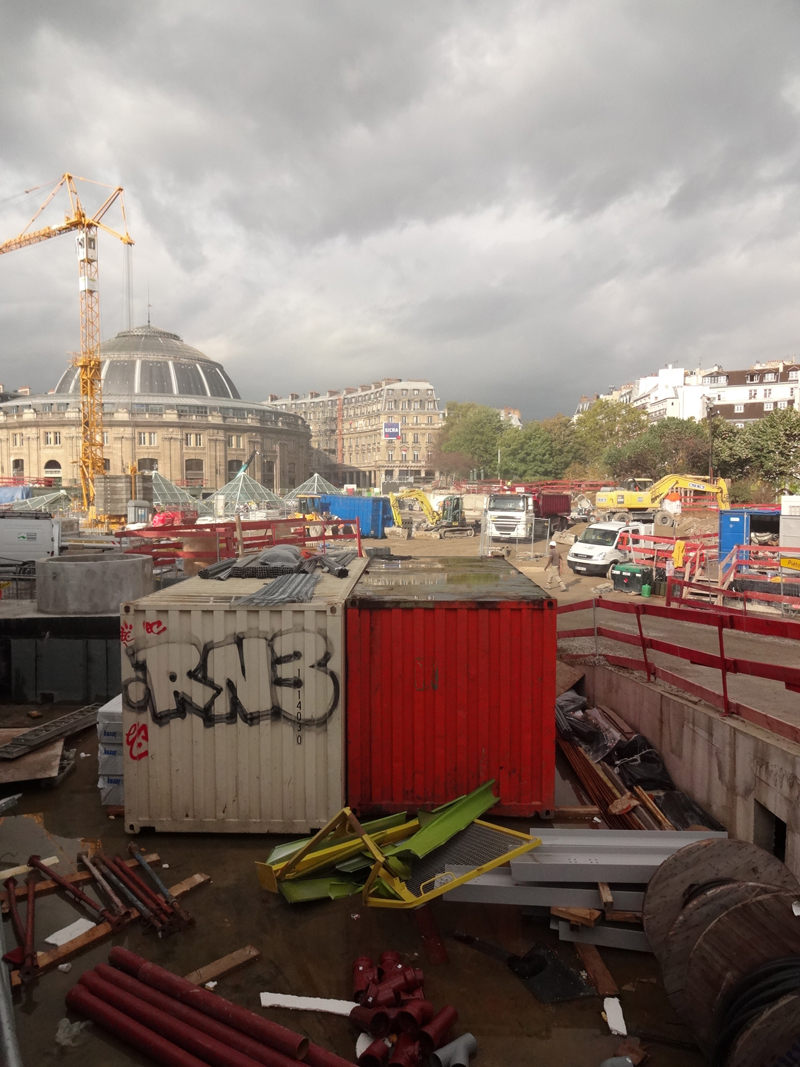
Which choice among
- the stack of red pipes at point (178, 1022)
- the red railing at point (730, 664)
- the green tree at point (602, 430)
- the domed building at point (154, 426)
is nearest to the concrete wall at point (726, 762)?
the red railing at point (730, 664)

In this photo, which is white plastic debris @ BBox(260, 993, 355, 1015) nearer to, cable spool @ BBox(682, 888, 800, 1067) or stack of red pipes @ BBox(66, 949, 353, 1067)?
stack of red pipes @ BBox(66, 949, 353, 1067)

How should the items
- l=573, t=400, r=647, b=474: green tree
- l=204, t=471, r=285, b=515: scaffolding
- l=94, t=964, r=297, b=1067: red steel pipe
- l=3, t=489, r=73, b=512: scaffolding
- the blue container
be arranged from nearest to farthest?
l=94, t=964, r=297, b=1067: red steel pipe < the blue container < l=3, t=489, r=73, b=512: scaffolding < l=204, t=471, r=285, b=515: scaffolding < l=573, t=400, r=647, b=474: green tree

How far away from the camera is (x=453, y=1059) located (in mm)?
4004

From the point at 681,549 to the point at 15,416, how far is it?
90.5m

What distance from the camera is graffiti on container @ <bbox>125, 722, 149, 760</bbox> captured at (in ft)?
21.6

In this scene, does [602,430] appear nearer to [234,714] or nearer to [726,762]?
[726,762]

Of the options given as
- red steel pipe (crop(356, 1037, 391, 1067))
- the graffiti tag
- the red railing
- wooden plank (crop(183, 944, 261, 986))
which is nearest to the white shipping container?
the graffiti tag

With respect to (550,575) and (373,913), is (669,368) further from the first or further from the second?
(373,913)

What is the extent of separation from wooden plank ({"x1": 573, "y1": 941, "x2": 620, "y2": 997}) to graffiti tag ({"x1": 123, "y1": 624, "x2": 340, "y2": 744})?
2.92 m

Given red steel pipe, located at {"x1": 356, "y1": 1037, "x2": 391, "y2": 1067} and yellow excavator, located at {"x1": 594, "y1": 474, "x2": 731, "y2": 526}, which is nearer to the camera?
red steel pipe, located at {"x1": 356, "y1": 1037, "x2": 391, "y2": 1067}

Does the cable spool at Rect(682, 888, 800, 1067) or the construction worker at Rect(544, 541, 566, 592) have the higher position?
the construction worker at Rect(544, 541, 566, 592)

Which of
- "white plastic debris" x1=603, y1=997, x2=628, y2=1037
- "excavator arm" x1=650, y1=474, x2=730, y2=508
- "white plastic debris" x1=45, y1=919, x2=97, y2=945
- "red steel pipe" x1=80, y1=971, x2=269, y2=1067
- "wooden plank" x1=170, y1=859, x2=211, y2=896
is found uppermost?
"excavator arm" x1=650, y1=474, x2=730, y2=508

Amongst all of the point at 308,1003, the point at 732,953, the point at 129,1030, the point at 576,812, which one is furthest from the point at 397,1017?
the point at 576,812

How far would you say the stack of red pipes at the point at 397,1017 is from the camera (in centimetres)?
405
